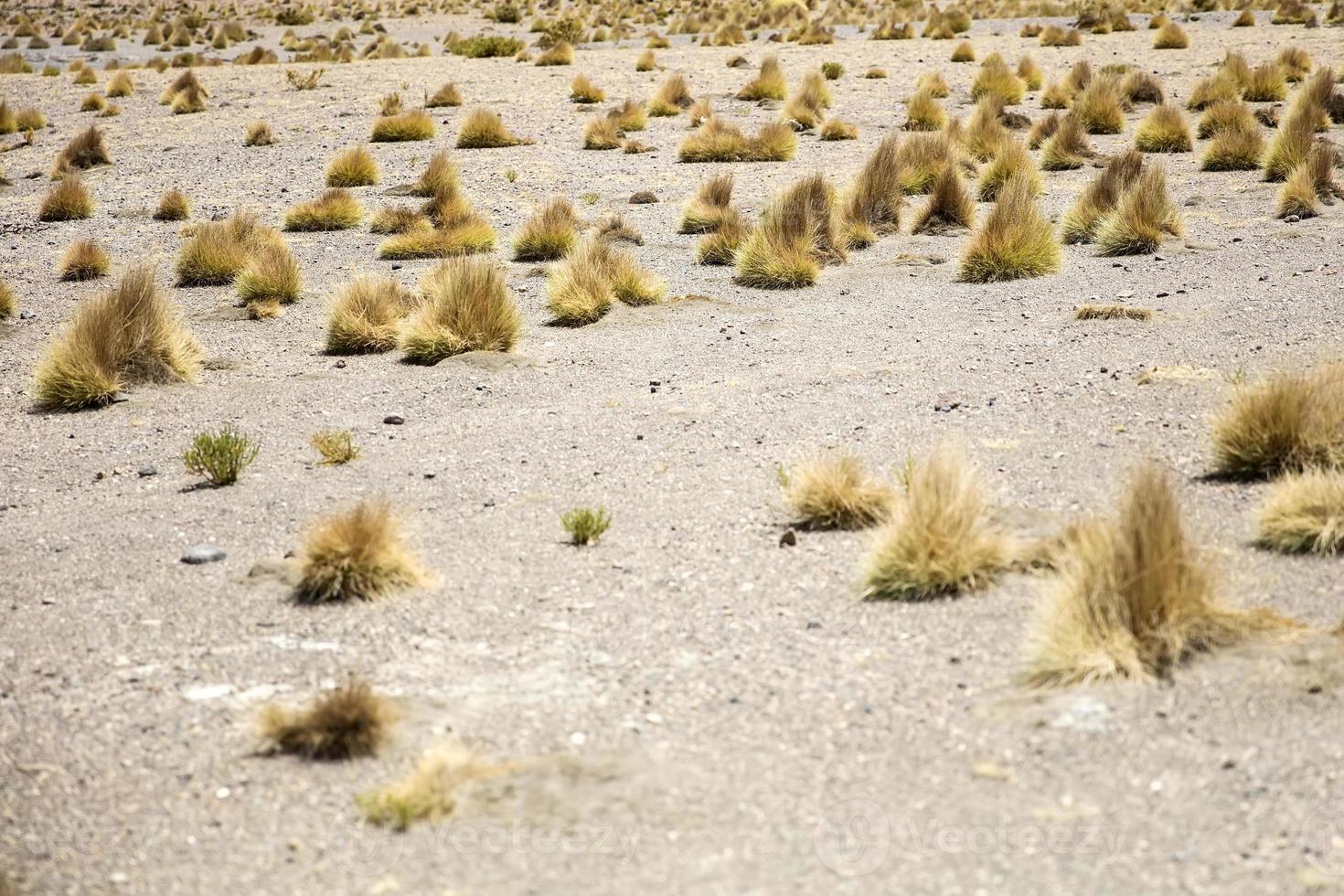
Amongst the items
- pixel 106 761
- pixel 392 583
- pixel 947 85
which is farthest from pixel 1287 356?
pixel 947 85

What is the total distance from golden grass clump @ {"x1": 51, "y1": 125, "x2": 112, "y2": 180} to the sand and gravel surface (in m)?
7.95

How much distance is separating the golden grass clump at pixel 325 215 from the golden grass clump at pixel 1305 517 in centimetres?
1130

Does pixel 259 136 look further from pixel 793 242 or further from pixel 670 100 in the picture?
pixel 793 242

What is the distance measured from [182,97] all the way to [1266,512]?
2199 cm

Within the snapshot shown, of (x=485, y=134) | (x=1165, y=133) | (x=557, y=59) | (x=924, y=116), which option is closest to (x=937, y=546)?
(x=1165, y=133)

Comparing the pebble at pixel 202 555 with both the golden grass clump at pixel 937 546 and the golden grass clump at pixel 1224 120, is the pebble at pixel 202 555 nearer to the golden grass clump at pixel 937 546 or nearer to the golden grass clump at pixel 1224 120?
the golden grass clump at pixel 937 546

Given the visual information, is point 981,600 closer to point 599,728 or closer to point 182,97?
point 599,728

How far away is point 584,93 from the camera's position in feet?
77.8

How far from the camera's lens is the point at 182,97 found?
2392cm

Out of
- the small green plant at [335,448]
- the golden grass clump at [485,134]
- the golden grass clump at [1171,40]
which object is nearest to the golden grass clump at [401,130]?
the golden grass clump at [485,134]

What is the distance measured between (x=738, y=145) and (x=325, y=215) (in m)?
5.73

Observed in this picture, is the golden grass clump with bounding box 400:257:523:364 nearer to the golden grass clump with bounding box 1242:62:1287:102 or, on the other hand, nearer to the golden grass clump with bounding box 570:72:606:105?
the golden grass clump with bounding box 570:72:606:105

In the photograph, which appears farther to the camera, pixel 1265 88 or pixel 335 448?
pixel 1265 88

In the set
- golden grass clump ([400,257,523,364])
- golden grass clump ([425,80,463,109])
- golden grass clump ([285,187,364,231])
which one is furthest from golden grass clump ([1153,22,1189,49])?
golden grass clump ([400,257,523,364])
